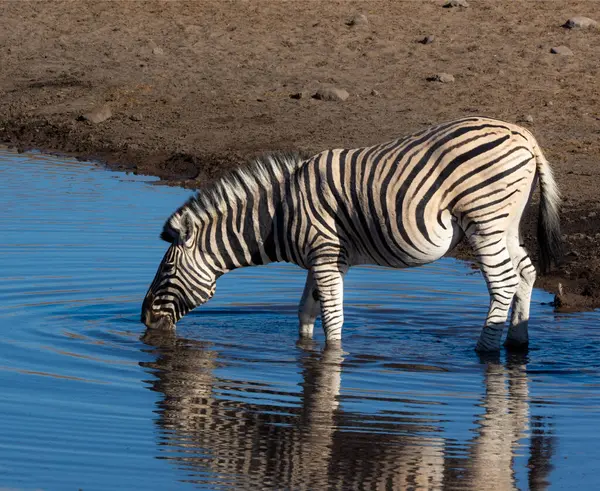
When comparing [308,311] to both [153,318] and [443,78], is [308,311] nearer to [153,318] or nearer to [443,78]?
[153,318]

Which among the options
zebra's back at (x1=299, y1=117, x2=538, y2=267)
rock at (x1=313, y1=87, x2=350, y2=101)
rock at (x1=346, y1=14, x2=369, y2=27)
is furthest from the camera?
rock at (x1=346, y1=14, x2=369, y2=27)

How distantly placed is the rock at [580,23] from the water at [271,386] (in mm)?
8556

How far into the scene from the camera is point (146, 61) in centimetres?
2031

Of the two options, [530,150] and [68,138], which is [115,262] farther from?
[68,138]

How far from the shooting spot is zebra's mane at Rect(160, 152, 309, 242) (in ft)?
29.5

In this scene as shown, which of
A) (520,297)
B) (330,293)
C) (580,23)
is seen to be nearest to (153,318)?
(330,293)

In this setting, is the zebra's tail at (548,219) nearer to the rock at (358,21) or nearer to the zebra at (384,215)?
the zebra at (384,215)

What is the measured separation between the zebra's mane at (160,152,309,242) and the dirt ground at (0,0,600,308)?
497 centimetres

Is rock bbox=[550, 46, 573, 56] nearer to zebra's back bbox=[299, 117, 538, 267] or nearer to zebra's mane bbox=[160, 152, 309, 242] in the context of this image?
zebra's back bbox=[299, 117, 538, 267]

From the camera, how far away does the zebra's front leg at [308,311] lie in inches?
365

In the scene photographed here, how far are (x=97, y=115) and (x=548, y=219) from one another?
10482 millimetres

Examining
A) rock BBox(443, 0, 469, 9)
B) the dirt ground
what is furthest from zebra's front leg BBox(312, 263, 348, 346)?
rock BBox(443, 0, 469, 9)

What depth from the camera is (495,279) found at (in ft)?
28.6

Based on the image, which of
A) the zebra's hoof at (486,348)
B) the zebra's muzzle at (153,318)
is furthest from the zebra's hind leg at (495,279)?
the zebra's muzzle at (153,318)
